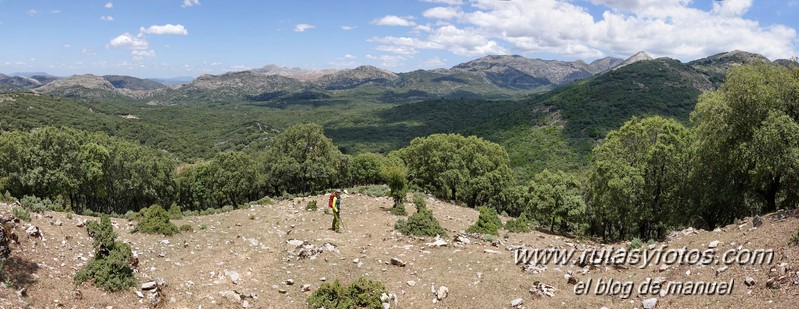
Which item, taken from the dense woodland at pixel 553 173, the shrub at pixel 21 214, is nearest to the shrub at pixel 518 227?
the dense woodland at pixel 553 173

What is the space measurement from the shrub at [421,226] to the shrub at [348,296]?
7.10 metres

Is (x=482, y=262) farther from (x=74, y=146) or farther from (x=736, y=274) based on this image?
(x=74, y=146)

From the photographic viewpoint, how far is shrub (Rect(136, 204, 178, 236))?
20078mm

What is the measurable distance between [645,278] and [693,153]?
49.2ft

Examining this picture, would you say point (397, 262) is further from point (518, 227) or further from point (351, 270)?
point (518, 227)

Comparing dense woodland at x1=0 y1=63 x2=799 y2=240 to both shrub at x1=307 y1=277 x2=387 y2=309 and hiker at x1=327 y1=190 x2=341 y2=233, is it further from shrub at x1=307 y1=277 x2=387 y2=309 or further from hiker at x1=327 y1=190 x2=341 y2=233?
shrub at x1=307 y1=277 x2=387 y2=309

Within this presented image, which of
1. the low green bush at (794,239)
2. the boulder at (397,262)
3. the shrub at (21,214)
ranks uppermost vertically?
the low green bush at (794,239)

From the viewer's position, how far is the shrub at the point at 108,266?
13797 millimetres

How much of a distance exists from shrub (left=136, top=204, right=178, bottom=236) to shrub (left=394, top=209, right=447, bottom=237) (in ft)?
35.9

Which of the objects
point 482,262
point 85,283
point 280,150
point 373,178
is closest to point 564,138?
point 373,178

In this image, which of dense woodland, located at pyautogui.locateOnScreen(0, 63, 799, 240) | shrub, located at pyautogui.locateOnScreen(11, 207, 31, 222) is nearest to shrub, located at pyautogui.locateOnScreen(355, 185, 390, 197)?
dense woodland, located at pyautogui.locateOnScreen(0, 63, 799, 240)

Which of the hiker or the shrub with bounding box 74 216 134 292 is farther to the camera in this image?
the hiker

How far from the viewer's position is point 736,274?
12.8 meters

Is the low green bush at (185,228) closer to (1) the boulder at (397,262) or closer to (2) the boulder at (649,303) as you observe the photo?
(1) the boulder at (397,262)
